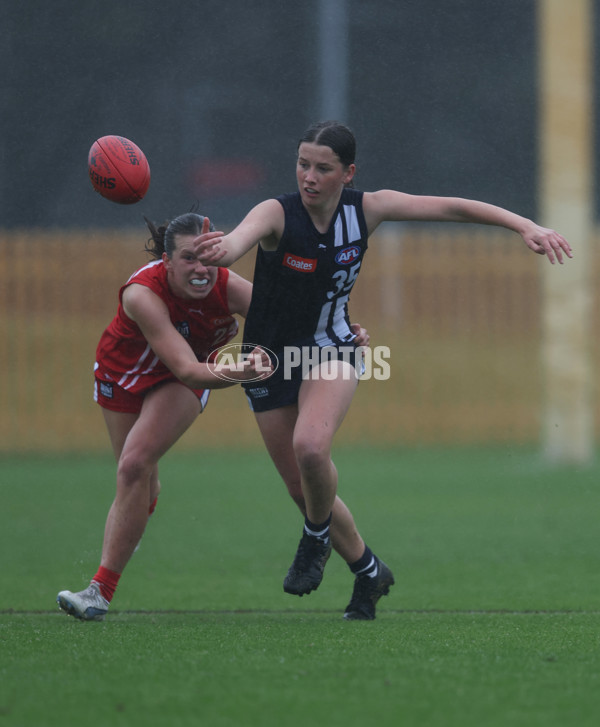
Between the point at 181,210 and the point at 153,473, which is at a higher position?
the point at 181,210

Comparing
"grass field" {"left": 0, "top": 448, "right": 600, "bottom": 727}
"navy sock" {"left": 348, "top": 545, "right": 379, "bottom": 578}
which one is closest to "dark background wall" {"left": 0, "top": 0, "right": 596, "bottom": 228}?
"grass field" {"left": 0, "top": 448, "right": 600, "bottom": 727}

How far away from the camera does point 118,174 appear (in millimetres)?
5637

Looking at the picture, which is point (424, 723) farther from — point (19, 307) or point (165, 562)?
point (19, 307)

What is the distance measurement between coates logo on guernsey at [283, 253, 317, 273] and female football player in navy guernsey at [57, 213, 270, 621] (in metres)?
0.36

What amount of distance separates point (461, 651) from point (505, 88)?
12.7 m

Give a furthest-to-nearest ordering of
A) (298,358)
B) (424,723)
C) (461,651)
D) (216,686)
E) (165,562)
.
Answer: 1. (165,562)
2. (298,358)
3. (461,651)
4. (216,686)
5. (424,723)

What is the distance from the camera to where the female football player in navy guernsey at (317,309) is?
5066 millimetres

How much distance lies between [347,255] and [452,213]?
0.47 m

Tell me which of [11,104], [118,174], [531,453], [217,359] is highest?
[11,104]

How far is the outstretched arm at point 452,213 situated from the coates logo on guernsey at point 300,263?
0.35 m

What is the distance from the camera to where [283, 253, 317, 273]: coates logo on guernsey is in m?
5.16

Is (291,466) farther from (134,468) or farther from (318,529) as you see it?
(134,468)

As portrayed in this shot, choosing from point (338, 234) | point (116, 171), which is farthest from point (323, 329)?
point (116, 171)

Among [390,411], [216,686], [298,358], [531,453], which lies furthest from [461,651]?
[390,411]
